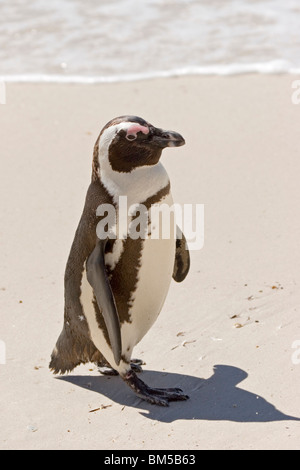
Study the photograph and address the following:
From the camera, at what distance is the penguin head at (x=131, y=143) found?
3.85 meters

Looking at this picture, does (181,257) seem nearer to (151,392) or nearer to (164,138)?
(151,392)

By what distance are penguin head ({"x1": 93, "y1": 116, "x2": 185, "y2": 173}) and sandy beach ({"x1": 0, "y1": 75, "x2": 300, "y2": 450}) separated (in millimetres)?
1042

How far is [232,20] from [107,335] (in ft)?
21.8

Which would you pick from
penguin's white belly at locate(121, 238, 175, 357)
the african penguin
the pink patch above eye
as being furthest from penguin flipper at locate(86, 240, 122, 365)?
the pink patch above eye

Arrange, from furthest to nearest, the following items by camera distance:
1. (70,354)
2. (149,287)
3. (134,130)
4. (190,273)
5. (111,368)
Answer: (190,273) < (111,368) < (70,354) < (149,287) < (134,130)

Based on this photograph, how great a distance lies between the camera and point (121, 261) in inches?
157

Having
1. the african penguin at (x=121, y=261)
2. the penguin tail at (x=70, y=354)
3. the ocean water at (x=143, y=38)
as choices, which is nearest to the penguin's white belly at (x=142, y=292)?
the african penguin at (x=121, y=261)

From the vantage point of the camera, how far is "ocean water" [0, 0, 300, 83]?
8648 millimetres

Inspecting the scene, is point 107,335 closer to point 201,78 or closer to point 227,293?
point 227,293

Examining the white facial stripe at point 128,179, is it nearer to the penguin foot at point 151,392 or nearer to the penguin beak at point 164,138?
the penguin beak at point 164,138

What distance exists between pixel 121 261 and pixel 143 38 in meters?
6.07

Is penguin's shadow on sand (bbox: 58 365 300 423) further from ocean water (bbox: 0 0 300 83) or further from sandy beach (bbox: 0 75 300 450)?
ocean water (bbox: 0 0 300 83)

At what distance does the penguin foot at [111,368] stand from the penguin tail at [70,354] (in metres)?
0.08

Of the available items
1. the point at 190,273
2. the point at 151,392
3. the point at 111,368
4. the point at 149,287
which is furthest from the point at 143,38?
the point at 151,392
